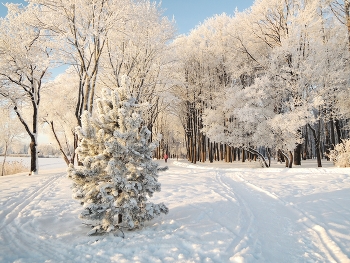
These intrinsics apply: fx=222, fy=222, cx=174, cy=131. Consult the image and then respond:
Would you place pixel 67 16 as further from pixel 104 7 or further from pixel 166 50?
pixel 166 50

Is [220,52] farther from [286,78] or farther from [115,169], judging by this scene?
[115,169]

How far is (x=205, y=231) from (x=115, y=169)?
2447 millimetres

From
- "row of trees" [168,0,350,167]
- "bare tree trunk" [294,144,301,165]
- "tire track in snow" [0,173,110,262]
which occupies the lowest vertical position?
"tire track in snow" [0,173,110,262]

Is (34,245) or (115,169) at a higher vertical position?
(115,169)

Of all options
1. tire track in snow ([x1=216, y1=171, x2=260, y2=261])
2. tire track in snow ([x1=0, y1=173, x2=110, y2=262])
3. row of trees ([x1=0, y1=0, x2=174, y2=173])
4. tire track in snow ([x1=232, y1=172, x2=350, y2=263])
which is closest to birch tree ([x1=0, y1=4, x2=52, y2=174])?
row of trees ([x1=0, y1=0, x2=174, y2=173])

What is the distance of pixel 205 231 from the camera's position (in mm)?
4984

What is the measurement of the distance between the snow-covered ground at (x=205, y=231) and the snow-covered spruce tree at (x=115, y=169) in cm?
50

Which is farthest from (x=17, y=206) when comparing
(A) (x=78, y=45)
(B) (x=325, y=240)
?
(A) (x=78, y=45)

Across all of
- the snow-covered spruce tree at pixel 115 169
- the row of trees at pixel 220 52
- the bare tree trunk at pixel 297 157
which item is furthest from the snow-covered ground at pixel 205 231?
the bare tree trunk at pixel 297 157

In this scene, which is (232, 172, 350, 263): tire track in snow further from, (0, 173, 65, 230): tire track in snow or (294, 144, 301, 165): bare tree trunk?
(294, 144, 301, 165): bare tree trunk

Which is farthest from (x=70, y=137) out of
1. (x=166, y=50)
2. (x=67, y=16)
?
(x=67, y=16)

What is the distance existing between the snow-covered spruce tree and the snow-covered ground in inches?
19.8

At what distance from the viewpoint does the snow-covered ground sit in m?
4.02

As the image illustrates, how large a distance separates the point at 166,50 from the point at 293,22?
10.4 meters
